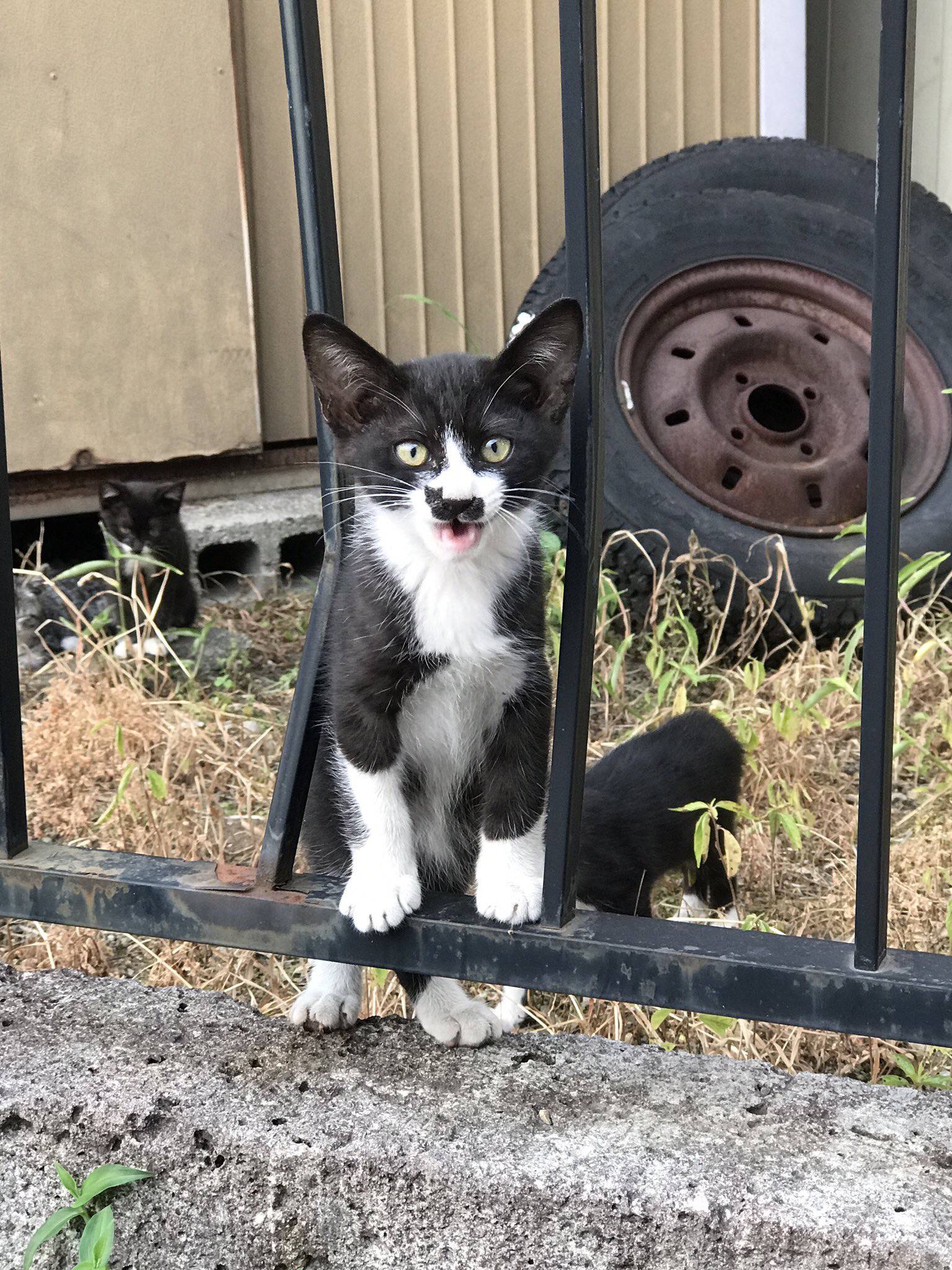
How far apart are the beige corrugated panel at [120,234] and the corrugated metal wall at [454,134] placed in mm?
188

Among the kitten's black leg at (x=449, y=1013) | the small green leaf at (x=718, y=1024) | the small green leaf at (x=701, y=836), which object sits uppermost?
the small green leaf at (x=701, y=836)

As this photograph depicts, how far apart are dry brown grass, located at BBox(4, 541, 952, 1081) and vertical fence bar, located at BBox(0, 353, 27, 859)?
1.63ft

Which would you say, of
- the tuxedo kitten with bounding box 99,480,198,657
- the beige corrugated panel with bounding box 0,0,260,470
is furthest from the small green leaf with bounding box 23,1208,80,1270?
the beige corrugated panel with bounding box 0,0,260,470

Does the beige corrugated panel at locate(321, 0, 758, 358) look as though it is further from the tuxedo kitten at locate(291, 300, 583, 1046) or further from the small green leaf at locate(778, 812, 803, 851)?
the tuxedo kitten at locate(291, 300, 583, 1046)

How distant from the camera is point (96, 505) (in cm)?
383

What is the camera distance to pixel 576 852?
4.14ft

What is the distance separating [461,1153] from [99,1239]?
0.34m

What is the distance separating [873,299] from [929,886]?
1.20 meters

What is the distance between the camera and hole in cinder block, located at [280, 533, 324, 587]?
13.3 feet

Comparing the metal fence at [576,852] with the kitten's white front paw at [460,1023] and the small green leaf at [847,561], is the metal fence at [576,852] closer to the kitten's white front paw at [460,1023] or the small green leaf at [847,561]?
the kitten's white front paw at [460,1023]

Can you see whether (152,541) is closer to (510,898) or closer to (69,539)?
A: (69,539)

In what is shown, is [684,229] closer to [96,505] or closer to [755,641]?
[755,641]

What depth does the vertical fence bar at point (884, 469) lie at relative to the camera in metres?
0.99

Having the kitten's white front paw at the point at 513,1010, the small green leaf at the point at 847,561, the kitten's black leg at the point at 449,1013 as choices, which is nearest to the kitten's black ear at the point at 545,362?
the kitten's black leg at the point at 449,1013
